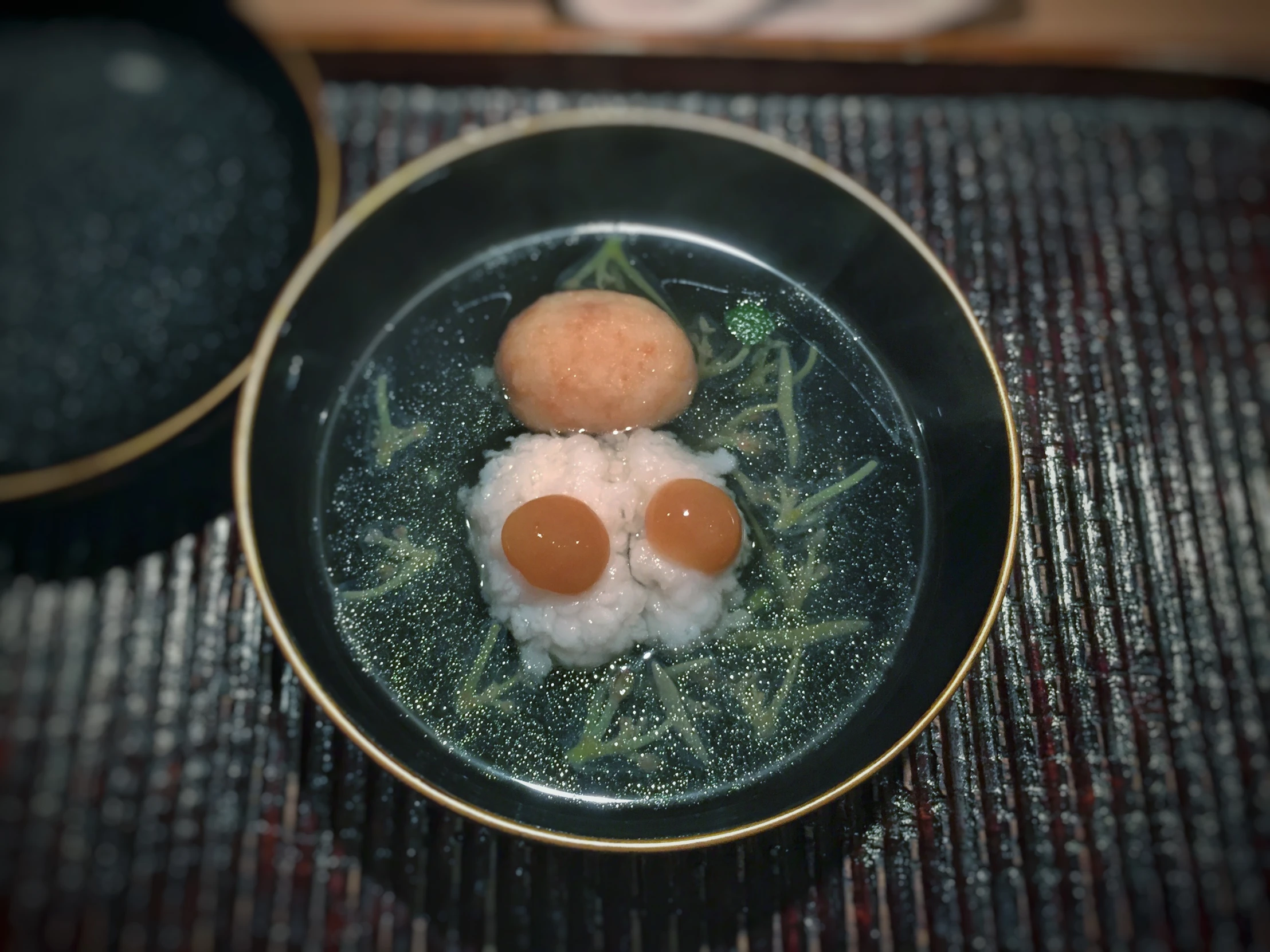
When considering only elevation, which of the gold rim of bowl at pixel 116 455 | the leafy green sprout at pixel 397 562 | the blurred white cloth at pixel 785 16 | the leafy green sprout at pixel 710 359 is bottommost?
the leafy green sprout at pixel 397 562

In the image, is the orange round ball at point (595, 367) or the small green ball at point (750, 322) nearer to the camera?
the orange round ball at point (595, 367)

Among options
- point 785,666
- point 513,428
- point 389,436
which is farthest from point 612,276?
point 785,666

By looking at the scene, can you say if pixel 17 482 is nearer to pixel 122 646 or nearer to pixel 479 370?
pixel 122 646

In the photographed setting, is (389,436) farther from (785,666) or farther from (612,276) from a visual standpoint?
(785,666)

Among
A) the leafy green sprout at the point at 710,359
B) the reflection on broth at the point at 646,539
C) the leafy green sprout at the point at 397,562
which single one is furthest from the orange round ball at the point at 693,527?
the leafy green sprout at the point at 397,562

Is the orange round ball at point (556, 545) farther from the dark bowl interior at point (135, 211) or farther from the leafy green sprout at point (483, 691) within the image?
the dark bowl interior at point (135, 211)

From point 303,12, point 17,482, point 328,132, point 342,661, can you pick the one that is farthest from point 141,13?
point 342,661
